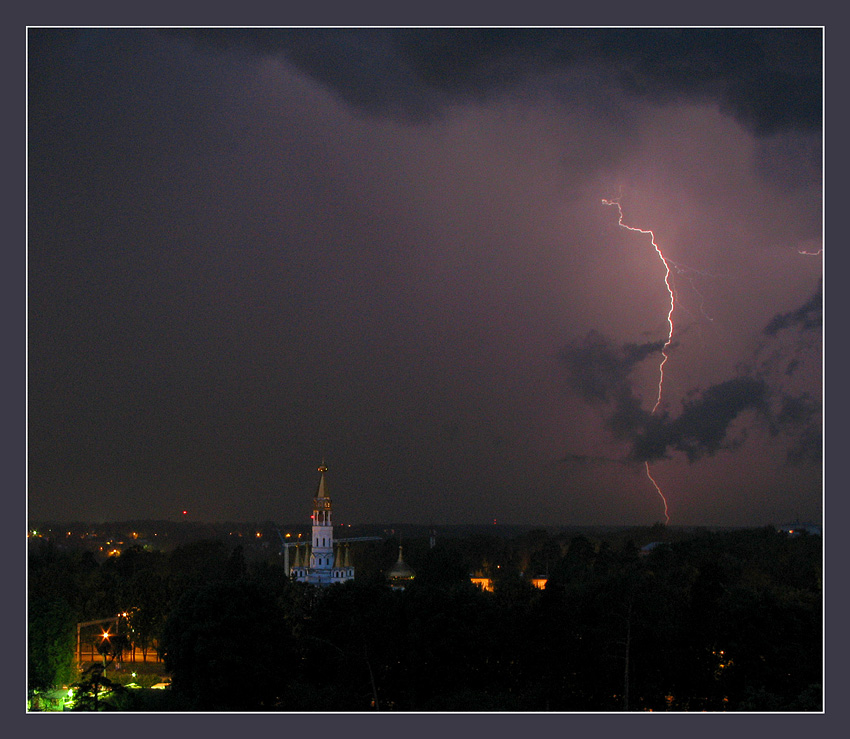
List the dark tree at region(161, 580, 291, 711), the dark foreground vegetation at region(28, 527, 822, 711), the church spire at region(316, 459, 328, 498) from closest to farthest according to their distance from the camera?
the dark foreground vegetation at region(28, 527, 822, 711)
the dark tree at region(161, 580, 291, 711)
the church spire at region(316, 459, 328, 498)

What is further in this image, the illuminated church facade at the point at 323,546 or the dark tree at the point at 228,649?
the illuminated church facade at the point at 323,546

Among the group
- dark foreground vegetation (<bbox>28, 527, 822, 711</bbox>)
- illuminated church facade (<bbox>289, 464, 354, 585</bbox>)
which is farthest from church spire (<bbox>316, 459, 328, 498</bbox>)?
dark foreground vegetation (<bbox>28, 527, 822, 711</bbox>)

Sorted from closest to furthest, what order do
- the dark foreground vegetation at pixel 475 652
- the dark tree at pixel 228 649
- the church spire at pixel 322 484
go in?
the dark foreground vegetation at pixel 475 652 < the dark tree at pixel 228 649 < the church spire at pixel 322 484

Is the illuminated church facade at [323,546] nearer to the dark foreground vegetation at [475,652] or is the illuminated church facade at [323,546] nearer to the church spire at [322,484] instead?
the church spire at [322,484]

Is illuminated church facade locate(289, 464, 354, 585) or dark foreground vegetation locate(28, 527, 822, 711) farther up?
dark foreground vegetation locate(28, 527, 822, 711)

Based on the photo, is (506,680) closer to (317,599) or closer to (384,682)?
(384,682)

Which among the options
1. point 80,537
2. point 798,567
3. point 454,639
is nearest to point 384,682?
point 454,639

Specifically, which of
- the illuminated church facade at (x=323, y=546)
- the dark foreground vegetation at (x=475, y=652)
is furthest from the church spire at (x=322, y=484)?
the dark foreground vegetation at (x=475, y=652)

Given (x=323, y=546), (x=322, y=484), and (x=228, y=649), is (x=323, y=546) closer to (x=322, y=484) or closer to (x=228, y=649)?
(x=322, y=484)

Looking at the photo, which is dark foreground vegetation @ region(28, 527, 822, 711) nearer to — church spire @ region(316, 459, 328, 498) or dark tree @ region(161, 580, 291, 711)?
dark tree @ region(161, 580, 291, 711)

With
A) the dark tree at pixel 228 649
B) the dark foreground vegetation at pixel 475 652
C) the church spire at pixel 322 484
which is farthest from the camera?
the church spire at pixel 322 484

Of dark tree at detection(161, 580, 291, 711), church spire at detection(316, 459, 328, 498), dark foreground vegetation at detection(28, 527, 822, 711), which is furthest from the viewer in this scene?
church spire at detection(316, 459, 328, 498)
